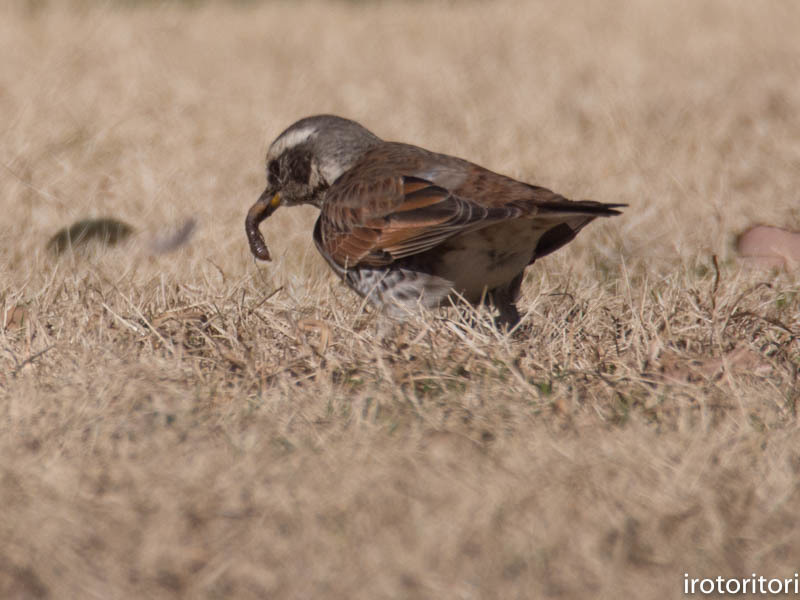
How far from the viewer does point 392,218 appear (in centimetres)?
437

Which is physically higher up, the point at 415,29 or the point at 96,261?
the point at 415,29

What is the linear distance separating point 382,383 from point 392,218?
2.57ft

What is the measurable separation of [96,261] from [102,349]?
1489 mm

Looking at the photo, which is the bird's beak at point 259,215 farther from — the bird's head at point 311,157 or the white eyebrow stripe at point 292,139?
the white eyebrow stripe at point 292,139

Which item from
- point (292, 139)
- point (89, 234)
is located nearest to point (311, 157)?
point (292, 139)

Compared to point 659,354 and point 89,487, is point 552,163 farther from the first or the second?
point 89,487

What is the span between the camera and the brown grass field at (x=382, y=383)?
9.31 feet

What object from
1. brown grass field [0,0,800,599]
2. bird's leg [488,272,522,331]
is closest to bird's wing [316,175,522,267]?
brown grass field [0,0,800,599]

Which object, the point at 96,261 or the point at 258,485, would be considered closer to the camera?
the point at 258,485

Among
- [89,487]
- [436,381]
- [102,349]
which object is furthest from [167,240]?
[89,487]

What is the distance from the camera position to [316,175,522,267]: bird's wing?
4.17 meters

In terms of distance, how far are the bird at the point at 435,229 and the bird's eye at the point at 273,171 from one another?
300mm

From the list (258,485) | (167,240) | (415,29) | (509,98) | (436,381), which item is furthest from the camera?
(415,29)

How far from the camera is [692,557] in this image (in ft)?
9.36
